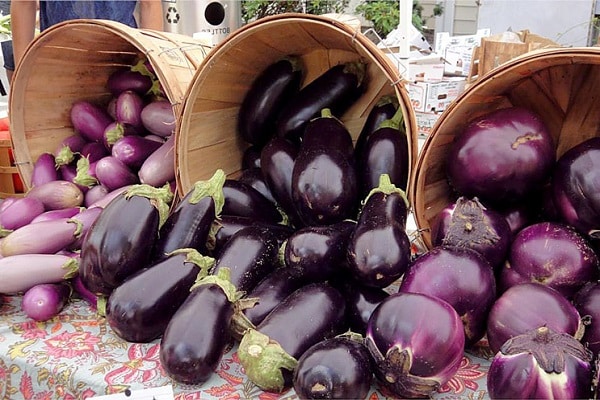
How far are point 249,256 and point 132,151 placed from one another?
47 cm

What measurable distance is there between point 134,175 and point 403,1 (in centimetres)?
83

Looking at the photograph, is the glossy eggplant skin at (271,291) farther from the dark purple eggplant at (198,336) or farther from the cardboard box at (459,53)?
the cardboard box at (459,53)

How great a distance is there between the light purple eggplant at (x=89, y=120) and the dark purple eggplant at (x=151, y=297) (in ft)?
1.97

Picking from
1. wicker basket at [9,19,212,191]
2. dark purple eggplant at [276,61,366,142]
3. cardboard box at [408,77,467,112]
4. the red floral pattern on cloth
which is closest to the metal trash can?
cardboard box at [408,77,467,112]

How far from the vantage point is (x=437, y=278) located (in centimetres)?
63

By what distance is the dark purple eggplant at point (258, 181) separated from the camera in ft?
3.16

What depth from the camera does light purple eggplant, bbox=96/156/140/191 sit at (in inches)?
41.8

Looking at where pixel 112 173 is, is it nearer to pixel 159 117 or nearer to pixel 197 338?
pixel 159 117

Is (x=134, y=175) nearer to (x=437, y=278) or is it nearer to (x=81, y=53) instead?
(x=81, y=53)

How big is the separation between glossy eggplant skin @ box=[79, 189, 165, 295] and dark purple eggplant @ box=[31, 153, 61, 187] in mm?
437

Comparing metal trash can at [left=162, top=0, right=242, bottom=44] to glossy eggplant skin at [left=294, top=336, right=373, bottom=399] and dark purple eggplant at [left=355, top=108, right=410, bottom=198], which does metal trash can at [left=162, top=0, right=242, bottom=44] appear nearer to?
dark purple eggplant at [left=355, top=108, right=410, bottom=198]

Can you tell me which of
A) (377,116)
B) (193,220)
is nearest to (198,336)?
(193,220)

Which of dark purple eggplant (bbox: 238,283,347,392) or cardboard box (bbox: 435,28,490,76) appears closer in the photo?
dark purple eggplant (bbox: 238,283,347,392)

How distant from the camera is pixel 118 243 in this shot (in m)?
0.74
